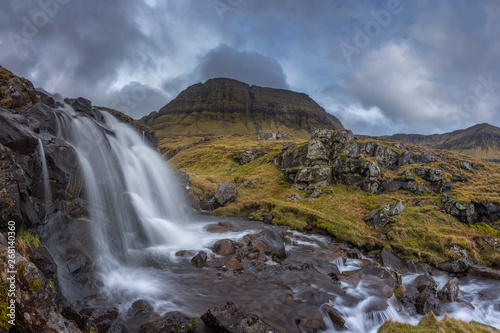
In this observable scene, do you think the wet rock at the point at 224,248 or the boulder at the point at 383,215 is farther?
the boulder at the point at 383,215

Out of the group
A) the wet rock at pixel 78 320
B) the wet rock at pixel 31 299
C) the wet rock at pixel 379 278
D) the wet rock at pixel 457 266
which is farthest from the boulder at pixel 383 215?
the wet rock at pixel 31 299

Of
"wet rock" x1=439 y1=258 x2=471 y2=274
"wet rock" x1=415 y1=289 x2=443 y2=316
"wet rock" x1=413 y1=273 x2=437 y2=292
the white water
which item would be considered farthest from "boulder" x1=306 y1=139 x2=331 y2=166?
"wet rock" x1=415 y1=289 x2=443 y2=316

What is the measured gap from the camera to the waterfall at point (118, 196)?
51.7 feet

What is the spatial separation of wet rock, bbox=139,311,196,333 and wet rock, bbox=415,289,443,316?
11.8 metres

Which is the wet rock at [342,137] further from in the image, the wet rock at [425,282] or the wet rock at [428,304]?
the wet rock at [428,304]

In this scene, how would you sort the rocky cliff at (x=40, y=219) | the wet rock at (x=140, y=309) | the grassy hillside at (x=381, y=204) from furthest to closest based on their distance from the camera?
the grassy hillside at (x=381, y=204)
the wet rock at (x=140, y=309)
the rocky cliff at (x=40, y=219)

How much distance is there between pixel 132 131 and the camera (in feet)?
110

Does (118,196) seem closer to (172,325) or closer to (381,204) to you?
(172,325)

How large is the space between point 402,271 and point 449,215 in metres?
11.3

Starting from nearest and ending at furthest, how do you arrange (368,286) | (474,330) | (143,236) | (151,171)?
(474,330) → (368,286) → (143,236) → (151,171)

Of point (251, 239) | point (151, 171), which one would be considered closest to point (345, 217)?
point (251, 239)

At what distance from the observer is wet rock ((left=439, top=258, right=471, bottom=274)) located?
1700 centimetres

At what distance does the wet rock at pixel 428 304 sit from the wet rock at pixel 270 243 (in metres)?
8.93

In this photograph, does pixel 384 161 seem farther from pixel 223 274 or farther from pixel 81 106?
pixel 81 106
